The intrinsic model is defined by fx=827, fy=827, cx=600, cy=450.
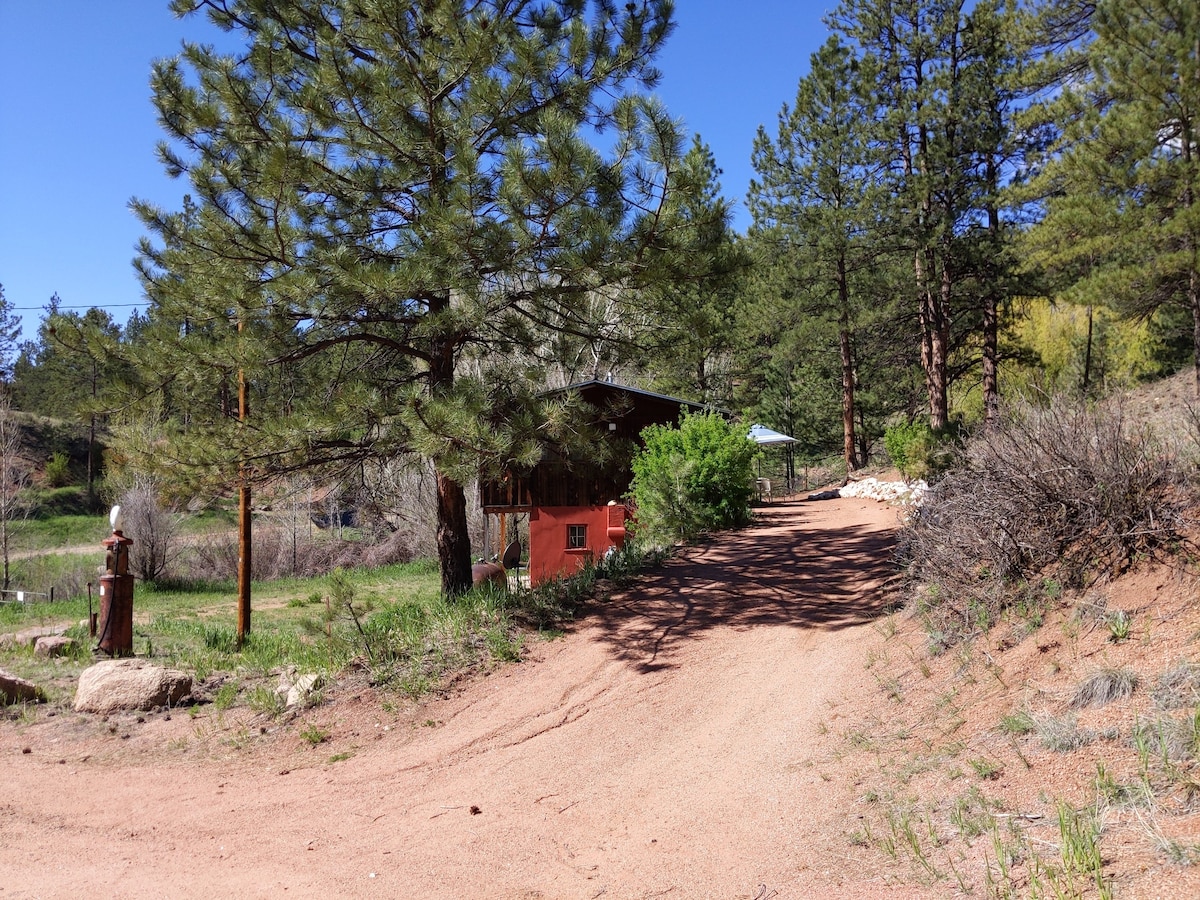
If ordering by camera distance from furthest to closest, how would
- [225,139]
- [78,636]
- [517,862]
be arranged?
[78,636], [225,139], [517,862]

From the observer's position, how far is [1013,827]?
3799 mm

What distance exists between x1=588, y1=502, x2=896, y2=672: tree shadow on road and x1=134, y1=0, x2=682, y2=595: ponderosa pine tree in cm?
231

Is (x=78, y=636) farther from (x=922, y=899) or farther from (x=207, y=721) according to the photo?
(x=922, y=899)

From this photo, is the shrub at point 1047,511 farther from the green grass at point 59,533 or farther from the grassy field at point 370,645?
the green grass at point 59,533

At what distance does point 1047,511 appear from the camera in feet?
20.2

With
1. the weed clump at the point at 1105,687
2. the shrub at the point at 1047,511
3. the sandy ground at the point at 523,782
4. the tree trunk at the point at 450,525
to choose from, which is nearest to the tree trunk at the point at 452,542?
the tree trunk at the point at 450,525

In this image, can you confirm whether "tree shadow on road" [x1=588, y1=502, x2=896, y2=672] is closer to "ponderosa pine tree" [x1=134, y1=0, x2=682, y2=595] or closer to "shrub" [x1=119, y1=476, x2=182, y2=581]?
"ponderosa pine tree" [x1=134, y1=0, x2=682, y2=595]

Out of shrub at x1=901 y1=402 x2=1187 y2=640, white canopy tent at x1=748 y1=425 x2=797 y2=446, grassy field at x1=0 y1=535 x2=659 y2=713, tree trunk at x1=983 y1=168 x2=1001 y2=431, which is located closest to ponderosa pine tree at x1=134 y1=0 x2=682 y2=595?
grassy field at x1=0 y1=535 x2=659 y2=713

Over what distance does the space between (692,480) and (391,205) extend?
6633 mm

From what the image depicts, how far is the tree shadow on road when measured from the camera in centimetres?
854

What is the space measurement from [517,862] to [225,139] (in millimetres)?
7893

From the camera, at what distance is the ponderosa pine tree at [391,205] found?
26.1ft

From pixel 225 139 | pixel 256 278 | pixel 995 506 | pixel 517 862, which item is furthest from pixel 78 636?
pixel 995 506

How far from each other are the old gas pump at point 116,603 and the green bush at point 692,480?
745cm
